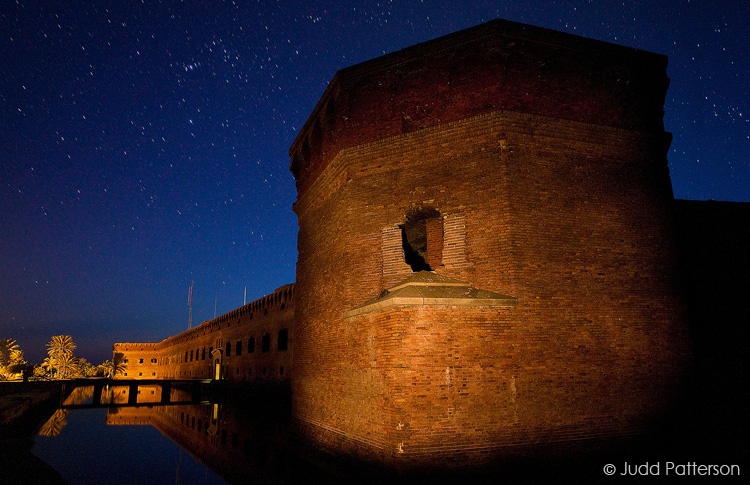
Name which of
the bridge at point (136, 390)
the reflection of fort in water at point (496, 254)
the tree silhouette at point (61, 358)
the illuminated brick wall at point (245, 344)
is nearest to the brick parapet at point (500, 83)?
the reflection of fort in water at point (496, 254)

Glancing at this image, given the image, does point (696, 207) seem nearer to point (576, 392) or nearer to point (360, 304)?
point (576, 392)

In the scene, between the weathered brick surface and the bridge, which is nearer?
the weathered brick surface

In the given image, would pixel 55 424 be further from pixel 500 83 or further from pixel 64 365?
pixel 64 365

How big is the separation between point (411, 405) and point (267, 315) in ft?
58.2

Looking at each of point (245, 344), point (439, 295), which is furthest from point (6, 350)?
point (439, 295)

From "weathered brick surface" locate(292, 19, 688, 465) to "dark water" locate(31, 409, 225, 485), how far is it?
340 centimetres

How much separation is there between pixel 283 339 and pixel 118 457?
994 centimetres

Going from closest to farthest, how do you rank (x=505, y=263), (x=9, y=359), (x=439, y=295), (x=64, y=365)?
(x=439, y=295) → (x=505, y=263) → (x=9, y=359) → (x=64, y=365)

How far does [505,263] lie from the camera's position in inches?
306

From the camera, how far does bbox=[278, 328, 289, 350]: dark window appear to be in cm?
2082

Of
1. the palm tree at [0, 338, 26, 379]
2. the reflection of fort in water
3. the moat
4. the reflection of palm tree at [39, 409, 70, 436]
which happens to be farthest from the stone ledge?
the palm tree at [0, 338, 26, 379]

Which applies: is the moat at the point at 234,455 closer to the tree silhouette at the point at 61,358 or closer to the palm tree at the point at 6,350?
the palm tree at the point at 6,350

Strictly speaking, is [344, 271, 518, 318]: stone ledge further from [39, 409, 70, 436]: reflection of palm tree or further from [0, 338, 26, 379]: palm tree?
[0, 338, 26, 379]: palm tree

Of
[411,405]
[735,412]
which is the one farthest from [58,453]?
[735,412]
